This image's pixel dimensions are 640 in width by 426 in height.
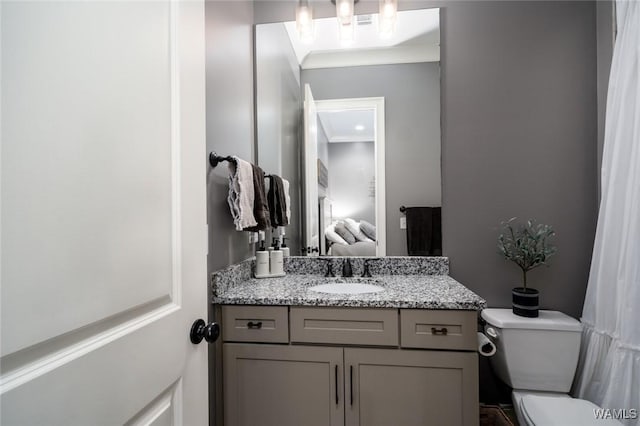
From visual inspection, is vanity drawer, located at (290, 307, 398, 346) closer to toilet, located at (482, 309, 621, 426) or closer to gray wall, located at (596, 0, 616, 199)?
toilet, located at (482, 309, 621, 426)

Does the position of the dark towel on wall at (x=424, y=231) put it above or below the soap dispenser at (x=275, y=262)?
above

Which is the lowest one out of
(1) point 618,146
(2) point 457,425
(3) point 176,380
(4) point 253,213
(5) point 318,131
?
(2) point 457,425

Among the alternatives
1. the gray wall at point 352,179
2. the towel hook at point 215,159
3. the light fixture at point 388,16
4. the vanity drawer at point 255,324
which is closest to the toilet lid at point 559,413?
the vanity drawer at point 255,324

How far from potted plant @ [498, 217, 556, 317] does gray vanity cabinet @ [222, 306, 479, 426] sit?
53cm

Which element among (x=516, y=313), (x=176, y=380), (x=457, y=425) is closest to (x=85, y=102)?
(x=176, y=380)

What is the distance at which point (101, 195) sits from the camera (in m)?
0.50

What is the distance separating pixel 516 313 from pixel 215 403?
1496 millimetres

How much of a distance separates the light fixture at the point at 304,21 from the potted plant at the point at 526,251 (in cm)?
160

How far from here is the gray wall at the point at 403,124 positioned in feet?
5.81

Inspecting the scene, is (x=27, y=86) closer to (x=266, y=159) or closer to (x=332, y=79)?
(x=266, y=159)

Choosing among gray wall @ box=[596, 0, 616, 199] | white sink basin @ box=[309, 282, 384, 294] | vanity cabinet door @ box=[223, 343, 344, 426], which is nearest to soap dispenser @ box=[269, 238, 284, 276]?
white sink basin @ box=[309, 282, 384, 294]

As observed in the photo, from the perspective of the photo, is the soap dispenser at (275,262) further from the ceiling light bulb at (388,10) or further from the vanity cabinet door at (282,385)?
the ceiling light bulb at (388,10)

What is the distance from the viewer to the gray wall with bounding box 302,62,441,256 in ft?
5.81

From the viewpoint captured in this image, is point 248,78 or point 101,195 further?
point 248,78
